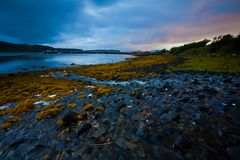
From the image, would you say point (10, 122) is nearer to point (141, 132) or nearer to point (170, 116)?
point (141, 132)

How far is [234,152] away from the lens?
20.9 ft

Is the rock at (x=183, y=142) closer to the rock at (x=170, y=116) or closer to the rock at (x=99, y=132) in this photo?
the rock at (x=170, y=116)

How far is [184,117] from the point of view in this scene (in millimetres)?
9742

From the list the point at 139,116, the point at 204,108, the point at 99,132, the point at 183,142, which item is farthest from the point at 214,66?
A: the point at 99,132

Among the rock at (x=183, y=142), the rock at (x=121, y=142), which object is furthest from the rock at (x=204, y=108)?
the rock at (x=121, y=142)

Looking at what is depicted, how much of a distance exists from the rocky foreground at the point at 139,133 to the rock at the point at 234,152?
0.11 ft

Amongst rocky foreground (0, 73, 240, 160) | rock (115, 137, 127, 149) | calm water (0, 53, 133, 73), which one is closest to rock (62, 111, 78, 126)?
rocky foreground (0, 73, 240, 160)

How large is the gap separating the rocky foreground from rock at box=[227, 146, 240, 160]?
0.03 meters

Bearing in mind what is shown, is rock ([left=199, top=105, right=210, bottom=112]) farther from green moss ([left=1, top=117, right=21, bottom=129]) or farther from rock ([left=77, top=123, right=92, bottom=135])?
green moss ([left=1, top=117, right=21, bottom=129])

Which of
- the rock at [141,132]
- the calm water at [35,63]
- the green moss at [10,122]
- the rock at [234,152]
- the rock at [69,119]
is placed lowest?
the calm water at [35,63]

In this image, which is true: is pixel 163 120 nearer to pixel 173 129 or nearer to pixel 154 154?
pixel 173 129

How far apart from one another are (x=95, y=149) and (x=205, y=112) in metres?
7.21

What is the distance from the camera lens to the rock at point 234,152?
6.12 meters

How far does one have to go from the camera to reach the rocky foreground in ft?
23.0
